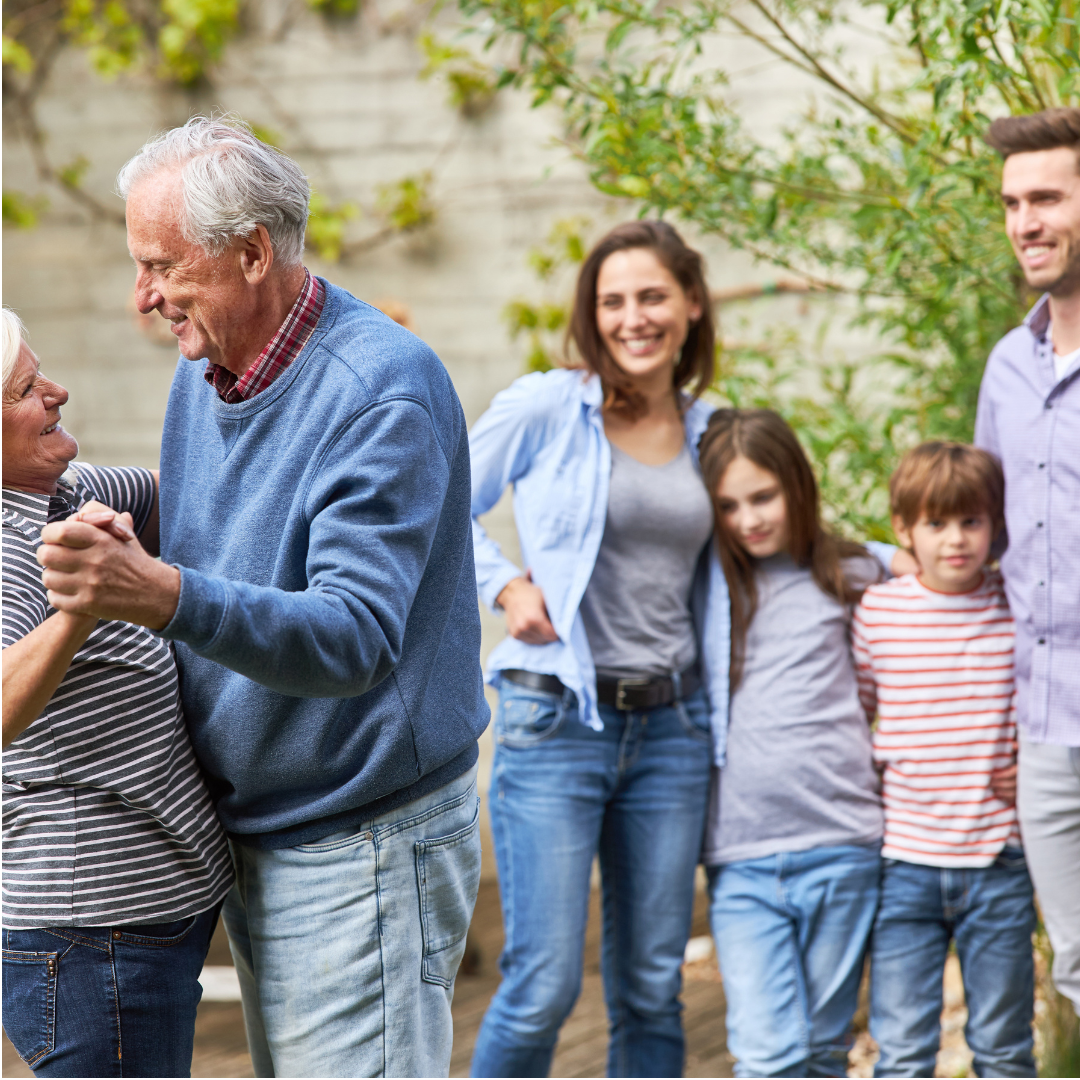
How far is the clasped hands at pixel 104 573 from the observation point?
104cm

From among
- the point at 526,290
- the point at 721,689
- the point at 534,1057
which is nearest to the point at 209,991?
the point at 534,1057

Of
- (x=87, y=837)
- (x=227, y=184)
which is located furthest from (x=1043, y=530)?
(x=87, y=837)

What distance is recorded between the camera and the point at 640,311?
7.16 ft

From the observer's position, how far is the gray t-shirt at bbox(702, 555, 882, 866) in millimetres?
2145

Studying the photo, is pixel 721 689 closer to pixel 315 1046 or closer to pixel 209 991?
pixel 315 1046

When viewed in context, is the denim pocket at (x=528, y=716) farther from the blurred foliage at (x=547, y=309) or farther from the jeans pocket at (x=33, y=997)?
the blurred foliage at (x=547, y=309)

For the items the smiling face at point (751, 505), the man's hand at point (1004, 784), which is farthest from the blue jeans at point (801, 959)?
the smiling face at point (751, 505)

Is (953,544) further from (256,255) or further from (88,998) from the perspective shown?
(88,998)

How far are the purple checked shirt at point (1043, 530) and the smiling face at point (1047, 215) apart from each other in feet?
0.45

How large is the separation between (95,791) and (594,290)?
1.28m

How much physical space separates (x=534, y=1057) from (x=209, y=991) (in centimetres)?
114

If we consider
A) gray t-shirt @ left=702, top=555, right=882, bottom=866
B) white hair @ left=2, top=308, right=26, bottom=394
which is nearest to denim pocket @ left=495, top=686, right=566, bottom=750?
gray t-shirt @ left=702, top=555, right=882, bottom=866

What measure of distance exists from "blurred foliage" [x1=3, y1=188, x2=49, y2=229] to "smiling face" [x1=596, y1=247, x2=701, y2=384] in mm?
2925

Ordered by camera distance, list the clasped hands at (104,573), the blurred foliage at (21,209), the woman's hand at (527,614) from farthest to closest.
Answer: the blurred foliage at (21,209) < the woman's hand at (527,614) < the clasped hands at (104,573)
